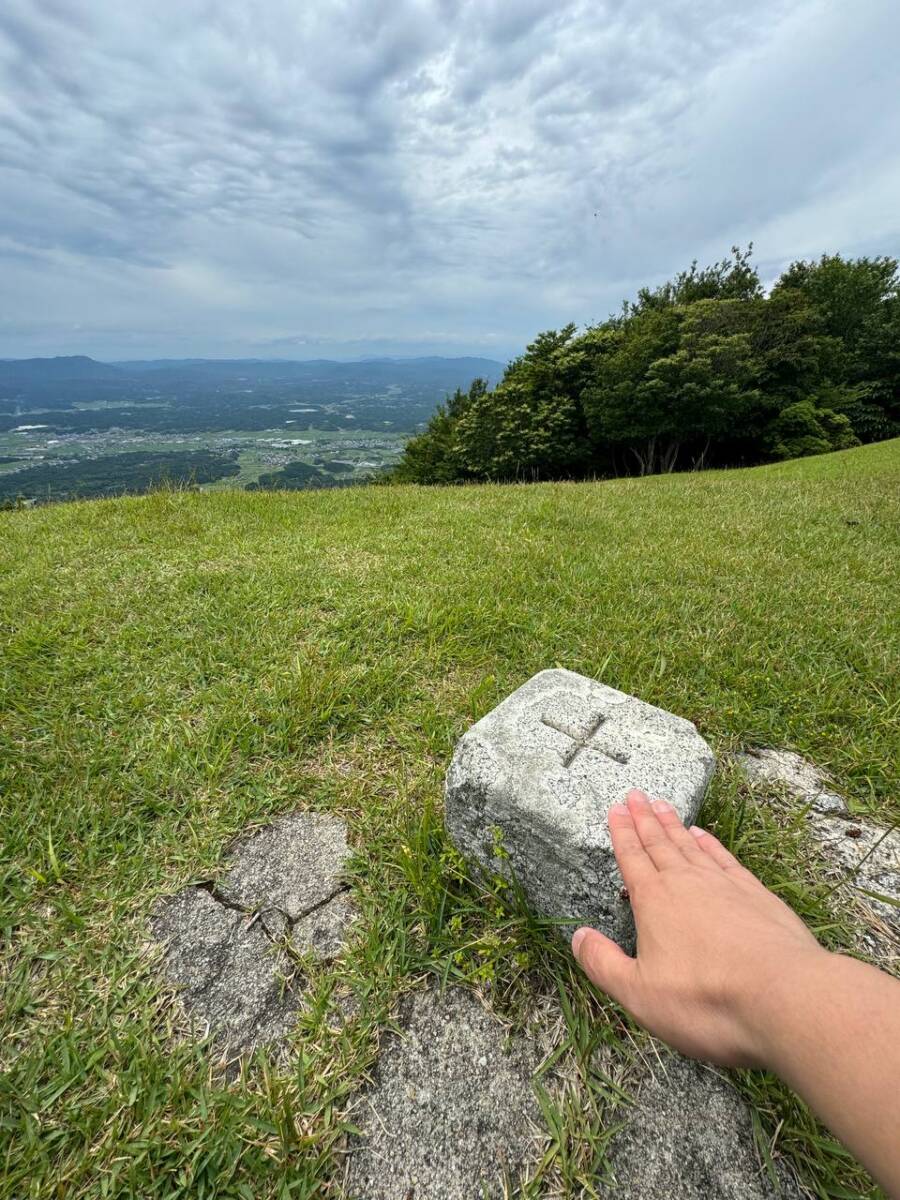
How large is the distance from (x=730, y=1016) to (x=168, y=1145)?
134 centimetres

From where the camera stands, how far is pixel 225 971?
1.52m

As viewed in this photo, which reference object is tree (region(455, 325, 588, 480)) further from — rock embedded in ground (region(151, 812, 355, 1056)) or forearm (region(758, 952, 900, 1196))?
forearm (region(758, 952, 900, 1196))

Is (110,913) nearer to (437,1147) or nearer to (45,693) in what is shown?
(437,1147)

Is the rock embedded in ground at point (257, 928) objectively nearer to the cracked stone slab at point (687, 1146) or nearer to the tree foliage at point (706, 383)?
the cracked stone slab at point (687, 1146)

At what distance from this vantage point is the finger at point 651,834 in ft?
4.41

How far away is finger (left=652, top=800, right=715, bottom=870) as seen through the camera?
1367 mm

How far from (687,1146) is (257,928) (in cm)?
134

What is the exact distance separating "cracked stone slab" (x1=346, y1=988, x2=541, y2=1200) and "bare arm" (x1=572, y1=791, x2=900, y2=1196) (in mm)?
381

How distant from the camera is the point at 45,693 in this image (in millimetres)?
2736

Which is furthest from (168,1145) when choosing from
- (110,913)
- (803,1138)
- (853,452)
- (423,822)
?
(853,452)

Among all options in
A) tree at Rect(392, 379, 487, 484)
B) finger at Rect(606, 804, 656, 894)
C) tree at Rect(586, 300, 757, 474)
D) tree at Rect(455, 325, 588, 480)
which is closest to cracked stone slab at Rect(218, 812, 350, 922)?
finger at Rect(606, 804, 656, 894)

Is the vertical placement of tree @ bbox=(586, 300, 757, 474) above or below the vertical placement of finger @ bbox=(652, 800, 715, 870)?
above

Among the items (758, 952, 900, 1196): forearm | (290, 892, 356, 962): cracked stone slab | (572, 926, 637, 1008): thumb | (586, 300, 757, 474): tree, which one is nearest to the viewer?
(758, 952, 900, 1196): forearm

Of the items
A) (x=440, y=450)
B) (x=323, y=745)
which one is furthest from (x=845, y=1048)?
(x=440, y=450)
